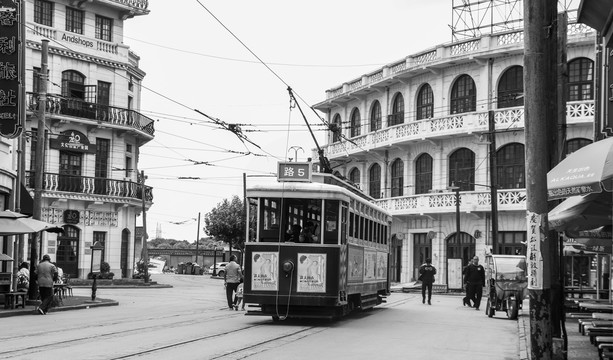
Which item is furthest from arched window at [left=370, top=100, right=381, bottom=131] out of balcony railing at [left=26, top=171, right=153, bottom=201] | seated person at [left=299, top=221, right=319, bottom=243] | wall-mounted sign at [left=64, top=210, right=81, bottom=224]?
seated person at [left=299, top=221, right=319, bottom=243]

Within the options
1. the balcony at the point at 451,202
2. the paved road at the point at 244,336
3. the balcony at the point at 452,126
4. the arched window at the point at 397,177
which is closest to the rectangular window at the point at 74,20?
the balcony at the point at 452,126

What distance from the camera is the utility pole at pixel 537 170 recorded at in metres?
11.3

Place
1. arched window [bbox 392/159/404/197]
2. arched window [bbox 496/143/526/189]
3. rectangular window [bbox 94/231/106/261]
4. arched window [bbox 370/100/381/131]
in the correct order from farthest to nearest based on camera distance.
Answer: arched window [bbox 370/100/381/131], arched window [bbox 392/159/404/197], rectangular window [bbox 94/231/106/261], arched window [bbox 496/143/526/189]

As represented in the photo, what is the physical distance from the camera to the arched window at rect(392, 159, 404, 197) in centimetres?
5416

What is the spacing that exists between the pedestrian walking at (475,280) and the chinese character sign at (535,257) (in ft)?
63.1

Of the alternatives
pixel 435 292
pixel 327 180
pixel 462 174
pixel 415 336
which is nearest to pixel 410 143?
pixel 462 174

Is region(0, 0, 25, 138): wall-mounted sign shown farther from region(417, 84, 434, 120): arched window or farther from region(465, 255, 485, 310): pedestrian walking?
region(417, 84, 434, 120): arched window

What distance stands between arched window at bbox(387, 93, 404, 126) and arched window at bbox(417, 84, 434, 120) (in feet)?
5.94

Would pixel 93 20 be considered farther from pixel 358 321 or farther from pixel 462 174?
pixel 358 321

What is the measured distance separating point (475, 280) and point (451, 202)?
18024mm

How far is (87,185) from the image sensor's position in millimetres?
49625

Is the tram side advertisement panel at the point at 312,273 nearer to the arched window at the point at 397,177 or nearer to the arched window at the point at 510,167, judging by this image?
the arched window at the point at 510,167

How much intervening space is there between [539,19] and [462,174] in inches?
1524

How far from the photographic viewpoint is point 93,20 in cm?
4947
